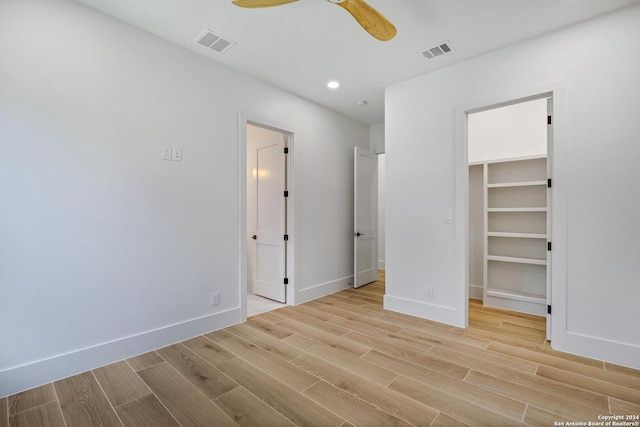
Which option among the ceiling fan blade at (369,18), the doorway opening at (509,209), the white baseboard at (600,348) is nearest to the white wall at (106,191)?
the ceiling fan blade at (369,18)

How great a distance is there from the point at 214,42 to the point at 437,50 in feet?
7.11

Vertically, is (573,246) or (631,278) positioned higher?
(573,246)

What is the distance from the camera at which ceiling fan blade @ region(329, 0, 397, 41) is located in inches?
71.6

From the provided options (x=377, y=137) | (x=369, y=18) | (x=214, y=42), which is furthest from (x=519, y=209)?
(x=214, y=42)

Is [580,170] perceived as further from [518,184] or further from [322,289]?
[322,289]

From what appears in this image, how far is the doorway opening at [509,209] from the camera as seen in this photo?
348 centimetres

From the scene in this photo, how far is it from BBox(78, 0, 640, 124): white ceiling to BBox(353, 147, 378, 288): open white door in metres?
1.65

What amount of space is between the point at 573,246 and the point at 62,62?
4352mm

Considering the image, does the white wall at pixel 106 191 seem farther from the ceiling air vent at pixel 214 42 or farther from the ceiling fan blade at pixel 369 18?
the ceiling fan blade at pixel 369 18

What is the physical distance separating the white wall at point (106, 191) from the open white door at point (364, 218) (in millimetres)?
2017

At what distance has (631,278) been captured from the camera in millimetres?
2248

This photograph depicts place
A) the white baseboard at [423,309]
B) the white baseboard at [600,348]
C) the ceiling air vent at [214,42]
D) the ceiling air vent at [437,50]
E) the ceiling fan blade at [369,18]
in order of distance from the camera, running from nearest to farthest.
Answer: the ceiling fan blade at [369,18] < the white baseboard at [600,348] < the ceiling air vent at [214,42] < the ceiling air vent at [437,50] < the white baseboard at [423,309]

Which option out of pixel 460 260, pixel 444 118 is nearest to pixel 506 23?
pixel 444 118

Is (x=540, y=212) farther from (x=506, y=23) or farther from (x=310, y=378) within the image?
(x=310, y=378)
